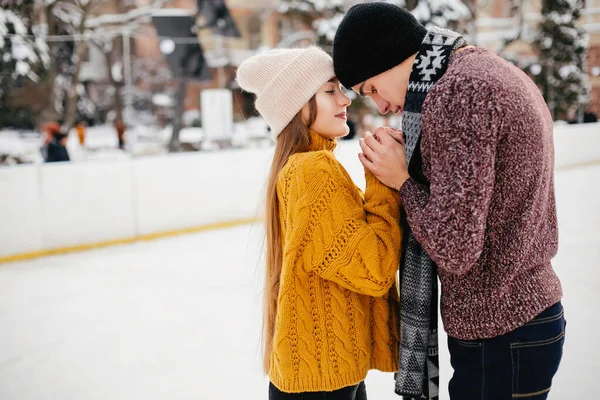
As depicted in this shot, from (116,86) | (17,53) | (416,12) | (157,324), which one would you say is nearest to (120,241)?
(157,324)

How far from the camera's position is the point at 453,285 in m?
1.23

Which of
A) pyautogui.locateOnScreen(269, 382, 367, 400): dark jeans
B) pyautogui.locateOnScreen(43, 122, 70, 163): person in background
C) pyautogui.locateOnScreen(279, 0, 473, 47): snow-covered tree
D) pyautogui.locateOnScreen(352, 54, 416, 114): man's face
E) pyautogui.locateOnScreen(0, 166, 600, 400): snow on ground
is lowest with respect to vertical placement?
pyautogui.locateOnScreen(0, 166, 600, 400): snow on ground

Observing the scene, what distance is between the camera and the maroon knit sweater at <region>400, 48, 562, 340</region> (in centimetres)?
106

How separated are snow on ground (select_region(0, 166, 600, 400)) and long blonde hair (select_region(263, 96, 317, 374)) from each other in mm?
368

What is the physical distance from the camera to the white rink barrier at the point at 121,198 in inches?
253

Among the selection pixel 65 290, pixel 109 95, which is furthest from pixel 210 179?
pixel 109 95

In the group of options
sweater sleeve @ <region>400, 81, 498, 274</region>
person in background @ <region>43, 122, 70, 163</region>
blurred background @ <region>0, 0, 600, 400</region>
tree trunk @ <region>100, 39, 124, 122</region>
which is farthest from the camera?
tree trunk @ <region>100, 39, 124, 122</region>

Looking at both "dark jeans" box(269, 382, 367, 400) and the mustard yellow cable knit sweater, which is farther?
"dark jeans" box(269, 382, 367, 400)

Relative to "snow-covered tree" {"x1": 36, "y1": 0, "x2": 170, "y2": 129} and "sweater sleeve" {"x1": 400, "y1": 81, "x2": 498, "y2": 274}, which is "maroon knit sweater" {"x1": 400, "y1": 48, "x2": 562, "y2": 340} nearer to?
"sweater sleeve" {"x1": 400, "y1": 81, "x2": 498, "y2": 274}

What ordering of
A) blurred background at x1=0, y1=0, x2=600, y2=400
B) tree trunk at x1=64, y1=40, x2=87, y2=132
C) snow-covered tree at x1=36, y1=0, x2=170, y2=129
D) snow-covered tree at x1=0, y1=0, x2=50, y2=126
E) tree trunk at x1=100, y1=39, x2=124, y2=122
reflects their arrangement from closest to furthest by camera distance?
blurred background at x1=0, y1=0, x2=600, y2=400, snow-covered tree at x1=0, y1=0, x2=50, y2=126, tree trunk at x1=64, y1=40, x2=87, y2=132, snow-covered tree at x1=36, y1=0, x2=170, y2=129, tree trunk at x1=100, y1=39, x2=124, y2=122

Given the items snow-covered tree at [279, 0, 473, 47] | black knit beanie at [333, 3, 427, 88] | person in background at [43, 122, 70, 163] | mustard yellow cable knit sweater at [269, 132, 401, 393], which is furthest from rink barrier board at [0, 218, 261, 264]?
snow-covered tree at [279, 0, 473, 47]

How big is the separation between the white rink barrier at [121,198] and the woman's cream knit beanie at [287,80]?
410 centimetres

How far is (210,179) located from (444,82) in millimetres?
6971

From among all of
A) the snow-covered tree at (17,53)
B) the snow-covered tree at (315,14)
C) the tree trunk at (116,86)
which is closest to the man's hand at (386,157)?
the snow-covered tree at (17,53)
